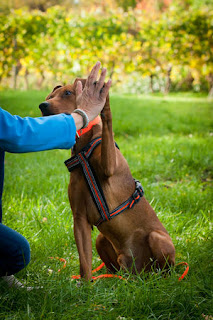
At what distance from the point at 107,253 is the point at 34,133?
4.81ft

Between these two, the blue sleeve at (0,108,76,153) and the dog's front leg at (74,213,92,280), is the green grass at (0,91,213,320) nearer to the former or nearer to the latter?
the dog's front leg at (74,213,92,280)

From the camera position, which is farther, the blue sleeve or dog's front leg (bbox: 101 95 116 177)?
dog's front leg (bbox: 101 95 116 177)

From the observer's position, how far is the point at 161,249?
2.29 m

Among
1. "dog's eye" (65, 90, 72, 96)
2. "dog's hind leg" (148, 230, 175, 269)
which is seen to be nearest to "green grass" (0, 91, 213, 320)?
"dog's hind leg" (148, 230, 175, 269)

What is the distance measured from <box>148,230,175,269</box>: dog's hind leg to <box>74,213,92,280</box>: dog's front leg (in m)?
0.46

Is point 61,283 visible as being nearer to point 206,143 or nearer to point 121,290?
point 121,290

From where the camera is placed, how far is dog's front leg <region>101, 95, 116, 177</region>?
1.97 m

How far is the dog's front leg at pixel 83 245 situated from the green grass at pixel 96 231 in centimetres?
10

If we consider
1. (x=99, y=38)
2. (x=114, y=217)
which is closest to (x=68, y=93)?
(x=114, y=217)

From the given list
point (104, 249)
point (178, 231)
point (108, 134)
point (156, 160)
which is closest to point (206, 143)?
point (156, 160)

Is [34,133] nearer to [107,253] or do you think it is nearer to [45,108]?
[45,108]

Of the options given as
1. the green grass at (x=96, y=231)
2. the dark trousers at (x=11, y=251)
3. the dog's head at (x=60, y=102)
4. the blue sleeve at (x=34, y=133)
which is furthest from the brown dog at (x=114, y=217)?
the blue sleeve at (x=34, y=133)

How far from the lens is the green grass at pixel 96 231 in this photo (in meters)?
1.87

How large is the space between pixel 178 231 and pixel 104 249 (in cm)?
89
